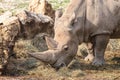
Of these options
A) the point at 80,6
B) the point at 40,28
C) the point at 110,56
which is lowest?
the point at 110,56

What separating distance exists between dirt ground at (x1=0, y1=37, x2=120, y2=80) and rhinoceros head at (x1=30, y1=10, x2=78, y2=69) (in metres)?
0.22

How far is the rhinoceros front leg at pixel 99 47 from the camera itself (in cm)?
1076

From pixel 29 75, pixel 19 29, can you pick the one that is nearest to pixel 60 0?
pixel 19 29

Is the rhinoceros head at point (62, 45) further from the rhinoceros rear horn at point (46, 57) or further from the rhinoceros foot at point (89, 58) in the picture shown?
the rhinoceros foot at point (89, 58)

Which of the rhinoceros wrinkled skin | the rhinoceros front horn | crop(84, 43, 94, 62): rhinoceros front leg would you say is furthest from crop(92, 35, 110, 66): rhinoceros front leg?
the rhinoceros front horn

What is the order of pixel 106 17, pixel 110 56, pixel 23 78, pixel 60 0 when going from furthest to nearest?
pixel 60 0 → pixel 110 56 → pixel 106 17 → pixel 23 78

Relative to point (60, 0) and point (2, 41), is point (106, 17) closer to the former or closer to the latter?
point (2, 41)

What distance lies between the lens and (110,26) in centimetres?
1079

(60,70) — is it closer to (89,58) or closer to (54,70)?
(54,70)

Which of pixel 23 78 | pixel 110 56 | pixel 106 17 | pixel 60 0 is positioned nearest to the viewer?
pixel 23 78

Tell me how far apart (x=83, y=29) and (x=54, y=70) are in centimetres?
135

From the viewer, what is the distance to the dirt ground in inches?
381

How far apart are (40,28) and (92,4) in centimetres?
188

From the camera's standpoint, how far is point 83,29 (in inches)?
418
